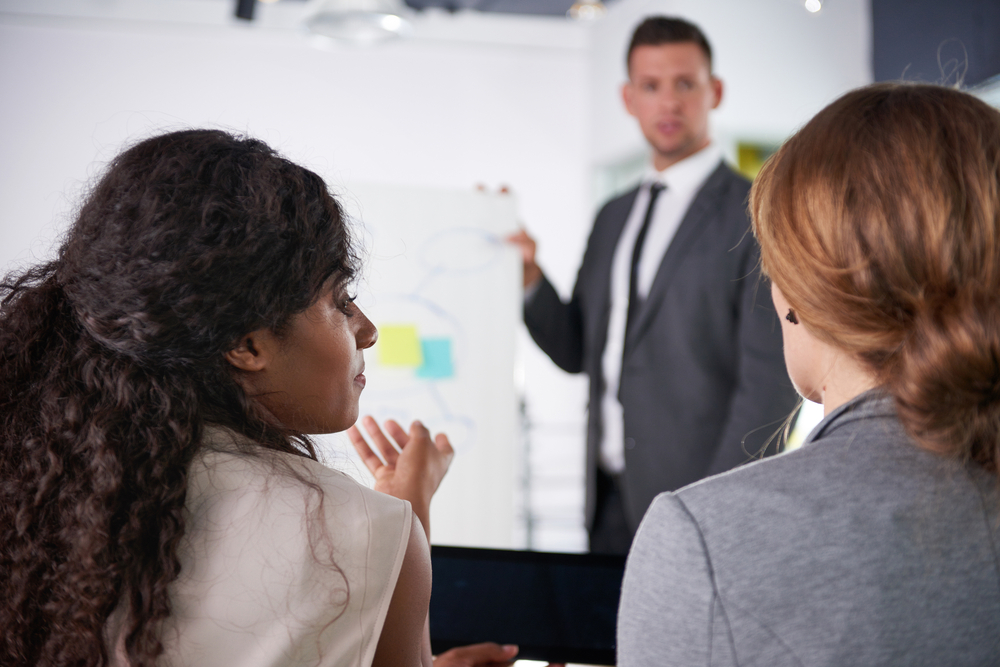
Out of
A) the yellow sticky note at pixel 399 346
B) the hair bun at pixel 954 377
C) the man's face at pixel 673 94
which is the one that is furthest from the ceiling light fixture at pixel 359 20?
the hair bun at pixel 954 377

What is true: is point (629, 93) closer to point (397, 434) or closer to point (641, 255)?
point (641, 255)

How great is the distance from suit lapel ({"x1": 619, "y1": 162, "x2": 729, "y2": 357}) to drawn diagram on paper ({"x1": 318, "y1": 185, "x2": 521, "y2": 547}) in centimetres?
34

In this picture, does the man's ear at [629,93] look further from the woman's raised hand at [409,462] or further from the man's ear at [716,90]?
the woman's raised hand at [409,462]

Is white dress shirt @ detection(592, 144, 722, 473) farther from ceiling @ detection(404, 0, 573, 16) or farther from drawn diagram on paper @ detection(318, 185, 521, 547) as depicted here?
ceiling @ detection(404, 0, 573, 16)

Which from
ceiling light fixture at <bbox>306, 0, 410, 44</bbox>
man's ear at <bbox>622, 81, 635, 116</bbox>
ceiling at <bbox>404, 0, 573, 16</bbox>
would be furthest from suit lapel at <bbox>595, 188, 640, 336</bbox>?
ceiling at <bbox>404, 0, 573, 16</bbox>

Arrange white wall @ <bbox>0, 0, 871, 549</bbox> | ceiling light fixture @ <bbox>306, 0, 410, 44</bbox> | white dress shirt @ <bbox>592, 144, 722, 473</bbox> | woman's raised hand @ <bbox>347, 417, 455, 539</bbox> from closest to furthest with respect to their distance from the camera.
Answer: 1. woman's raised hand @ <bbox>347, 417, 455, 539</bbox>
2. white dress shirt @ <bbox>592, 144, 722, 473</bbox>
3. ceiling light fixture @ <bbox>306, 0, 410, 44</bbox>
4. white wall @ <bbox>0, 0, 871, 549</bbox>

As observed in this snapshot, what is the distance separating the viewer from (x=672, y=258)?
6.92ft

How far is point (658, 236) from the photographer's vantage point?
2271 millimetres

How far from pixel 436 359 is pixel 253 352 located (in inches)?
52.0

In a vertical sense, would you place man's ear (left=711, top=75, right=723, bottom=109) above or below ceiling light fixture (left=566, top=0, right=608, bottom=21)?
below

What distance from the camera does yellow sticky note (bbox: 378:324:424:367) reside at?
2.04m

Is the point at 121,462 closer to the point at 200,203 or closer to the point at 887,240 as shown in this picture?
the point at 200,203

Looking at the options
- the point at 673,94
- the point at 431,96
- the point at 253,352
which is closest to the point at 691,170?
the point at 673,94

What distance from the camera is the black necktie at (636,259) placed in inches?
85.3
